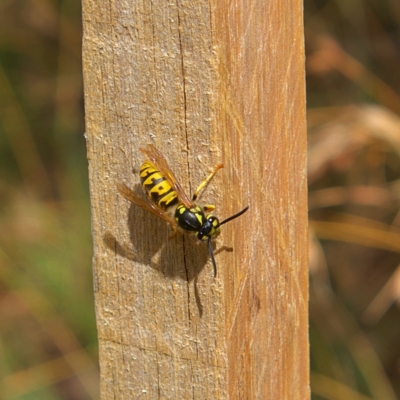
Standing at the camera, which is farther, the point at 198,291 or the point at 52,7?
the point at 52,7

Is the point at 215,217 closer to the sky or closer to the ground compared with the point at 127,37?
closer to the ground

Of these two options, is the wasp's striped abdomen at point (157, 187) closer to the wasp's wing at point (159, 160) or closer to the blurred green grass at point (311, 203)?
the wasp's wing at point (159, 160)

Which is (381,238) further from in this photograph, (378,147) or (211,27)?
(211,27)

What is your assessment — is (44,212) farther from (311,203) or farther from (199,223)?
(199,223)

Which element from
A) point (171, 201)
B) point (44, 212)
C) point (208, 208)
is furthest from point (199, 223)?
point (44, 212)

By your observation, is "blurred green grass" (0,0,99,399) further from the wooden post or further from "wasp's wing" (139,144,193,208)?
"wasp's wing" (139,144,193,208)

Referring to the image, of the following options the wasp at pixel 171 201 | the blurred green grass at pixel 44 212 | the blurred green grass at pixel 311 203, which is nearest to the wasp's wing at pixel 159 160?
the wasp at pixel 171 201

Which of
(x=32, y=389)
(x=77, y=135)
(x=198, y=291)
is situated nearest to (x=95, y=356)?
(x=32, y=389)
